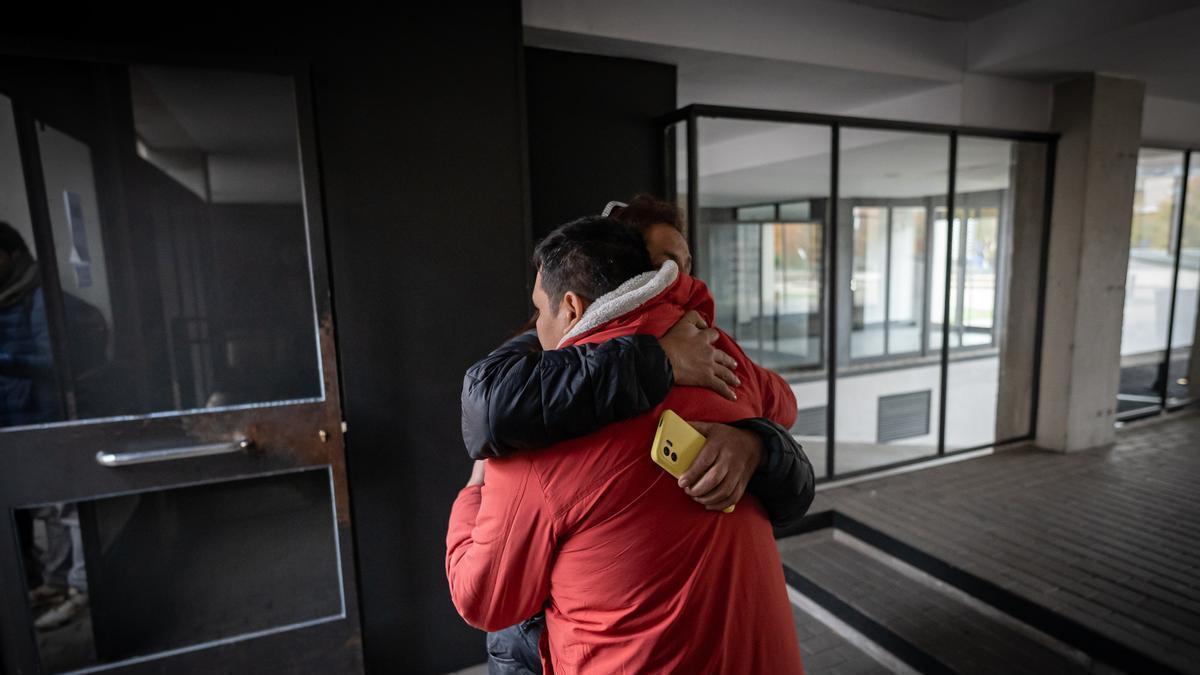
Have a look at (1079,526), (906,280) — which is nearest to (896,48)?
(1079,526)

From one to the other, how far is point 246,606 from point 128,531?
49 cm

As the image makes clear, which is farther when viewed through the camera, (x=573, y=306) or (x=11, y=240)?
(x=11, y=240)

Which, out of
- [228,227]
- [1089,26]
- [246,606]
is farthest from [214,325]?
[1089,26]

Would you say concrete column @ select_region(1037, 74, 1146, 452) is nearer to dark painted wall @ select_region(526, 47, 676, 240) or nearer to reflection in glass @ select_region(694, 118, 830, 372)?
dark painted wall @ select_region(526, 47, 676, 240)

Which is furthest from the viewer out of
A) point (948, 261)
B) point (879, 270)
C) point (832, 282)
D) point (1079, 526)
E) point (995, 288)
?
point (879, 270)

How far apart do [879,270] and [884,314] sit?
0.62 meters

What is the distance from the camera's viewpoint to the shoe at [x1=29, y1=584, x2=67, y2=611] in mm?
1959

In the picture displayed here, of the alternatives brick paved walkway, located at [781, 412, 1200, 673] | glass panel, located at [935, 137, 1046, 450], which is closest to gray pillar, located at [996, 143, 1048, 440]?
glass panel, located at [935, 137, 1046, 450]

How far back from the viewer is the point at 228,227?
207 cm

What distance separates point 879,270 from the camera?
323 inches

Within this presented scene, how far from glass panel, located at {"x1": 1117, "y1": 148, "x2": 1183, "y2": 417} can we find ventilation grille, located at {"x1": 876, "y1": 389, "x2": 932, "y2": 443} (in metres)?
1.92

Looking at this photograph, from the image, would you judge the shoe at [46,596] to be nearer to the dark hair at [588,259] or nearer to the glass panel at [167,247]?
the glass panel at [167,247]

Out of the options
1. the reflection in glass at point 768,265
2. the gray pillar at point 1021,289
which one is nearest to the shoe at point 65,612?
the gray pillar at point 1021,289

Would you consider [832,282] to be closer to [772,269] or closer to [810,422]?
[810,422]
